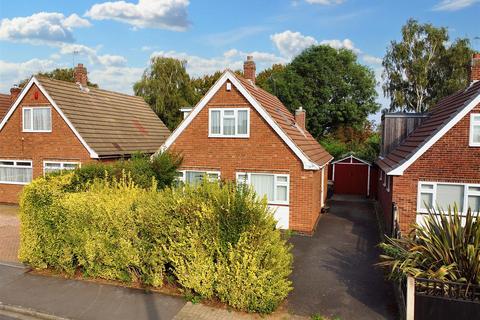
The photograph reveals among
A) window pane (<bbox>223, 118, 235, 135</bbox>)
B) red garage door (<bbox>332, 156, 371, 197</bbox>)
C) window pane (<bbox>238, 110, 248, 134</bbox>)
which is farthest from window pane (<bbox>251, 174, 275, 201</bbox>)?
red garage door (<bbox>332, 156, 371, 197</bbox>)

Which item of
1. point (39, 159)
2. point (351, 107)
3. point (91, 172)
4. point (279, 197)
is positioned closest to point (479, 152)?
point (279, 197)

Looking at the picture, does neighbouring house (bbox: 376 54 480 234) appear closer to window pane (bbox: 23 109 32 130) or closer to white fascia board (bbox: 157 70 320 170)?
white fascia board (bbox: 157 70 320 170)

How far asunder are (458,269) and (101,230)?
27.2 ft

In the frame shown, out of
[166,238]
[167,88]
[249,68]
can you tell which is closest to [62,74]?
[167,88]

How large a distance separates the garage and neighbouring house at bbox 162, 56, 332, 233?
937 centimetres

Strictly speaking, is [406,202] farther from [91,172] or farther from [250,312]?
[91,172]

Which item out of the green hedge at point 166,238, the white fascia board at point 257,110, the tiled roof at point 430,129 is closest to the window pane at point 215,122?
the white fascia board at point 257,110

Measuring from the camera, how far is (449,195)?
12836 millimetres

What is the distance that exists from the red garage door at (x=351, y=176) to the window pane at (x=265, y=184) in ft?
36.2

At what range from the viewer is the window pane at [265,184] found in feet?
49.1

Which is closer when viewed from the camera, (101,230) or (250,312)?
(250,312)

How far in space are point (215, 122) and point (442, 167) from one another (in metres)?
8.72

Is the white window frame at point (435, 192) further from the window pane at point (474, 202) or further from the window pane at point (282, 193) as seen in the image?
the window pane at point (282, 193)

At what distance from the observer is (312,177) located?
564 inches
